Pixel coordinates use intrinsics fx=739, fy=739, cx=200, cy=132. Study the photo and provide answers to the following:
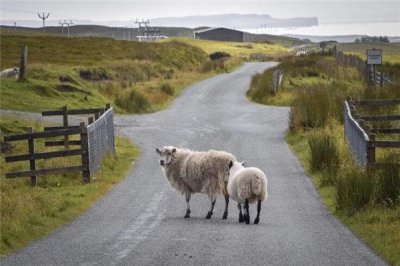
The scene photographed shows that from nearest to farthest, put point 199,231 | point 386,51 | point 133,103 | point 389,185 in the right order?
point 199,231, point 389,185, point 133,103, point 386,51

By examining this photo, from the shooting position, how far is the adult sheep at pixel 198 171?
43.6 ft

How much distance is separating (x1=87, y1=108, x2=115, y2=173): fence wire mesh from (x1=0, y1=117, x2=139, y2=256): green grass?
0.93ft

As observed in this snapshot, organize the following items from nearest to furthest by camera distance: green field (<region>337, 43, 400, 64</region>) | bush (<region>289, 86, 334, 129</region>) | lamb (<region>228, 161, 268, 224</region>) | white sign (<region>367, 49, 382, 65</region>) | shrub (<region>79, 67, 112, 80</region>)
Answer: lamb (<region>228, 161, 268, 224</region>), bush (<region>289, 86, 334, 129</region>), white sign (<region>367, 49, 382, 65</region>), shrub (<region>79, 67, 112, 80</region>), green field (<region>337, 43, 400, 64</region>)

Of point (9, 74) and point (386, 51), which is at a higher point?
point (386, 51)

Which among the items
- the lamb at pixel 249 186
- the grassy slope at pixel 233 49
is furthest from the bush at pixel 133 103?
the grassy slope at pixel 233 49

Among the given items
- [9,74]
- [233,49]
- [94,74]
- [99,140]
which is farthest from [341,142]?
[233,49]

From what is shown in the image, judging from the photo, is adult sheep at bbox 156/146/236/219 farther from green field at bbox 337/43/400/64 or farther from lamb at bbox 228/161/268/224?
green field at bbox 337/43/400/64

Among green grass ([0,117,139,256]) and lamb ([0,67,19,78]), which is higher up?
lamb ([0,67,19,78])

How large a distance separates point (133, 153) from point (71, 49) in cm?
5384

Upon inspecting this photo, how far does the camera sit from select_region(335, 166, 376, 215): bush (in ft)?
42.1

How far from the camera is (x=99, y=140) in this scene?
20.1m

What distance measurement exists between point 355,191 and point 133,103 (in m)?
27.4

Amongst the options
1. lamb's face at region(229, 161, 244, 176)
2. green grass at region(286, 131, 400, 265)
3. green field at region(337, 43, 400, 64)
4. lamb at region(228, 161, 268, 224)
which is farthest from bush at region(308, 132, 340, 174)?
green field at region(337, 43, 400, 64)

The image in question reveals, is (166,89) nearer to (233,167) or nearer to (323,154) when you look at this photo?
(323,154)
